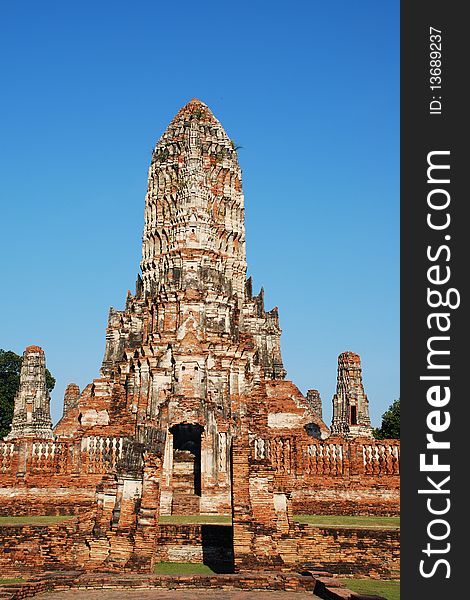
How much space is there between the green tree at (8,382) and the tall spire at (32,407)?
19.5m

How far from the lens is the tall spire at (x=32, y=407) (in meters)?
28.7

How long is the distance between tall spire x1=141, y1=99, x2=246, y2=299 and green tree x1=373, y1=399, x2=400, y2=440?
17.3 m

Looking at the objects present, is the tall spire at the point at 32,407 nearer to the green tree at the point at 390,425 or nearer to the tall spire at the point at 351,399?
the tall spire at the point at 351,399

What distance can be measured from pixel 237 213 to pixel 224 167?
2.15 metres

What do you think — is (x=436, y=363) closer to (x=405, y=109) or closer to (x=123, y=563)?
(x=405, y=109)

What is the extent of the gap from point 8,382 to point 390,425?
81.2ft

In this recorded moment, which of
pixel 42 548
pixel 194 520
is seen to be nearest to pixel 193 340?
pixel 194 520

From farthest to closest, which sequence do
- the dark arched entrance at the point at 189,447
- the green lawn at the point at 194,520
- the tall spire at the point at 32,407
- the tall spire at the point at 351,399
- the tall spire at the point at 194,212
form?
the tall spire at the point at 194,212
the tall spire at the point at 351,399
the tall spire at the point at 32,407
the dark arched entrance at the point at 189,447
the green lawn at the point at 194,520

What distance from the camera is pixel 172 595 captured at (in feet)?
39.1

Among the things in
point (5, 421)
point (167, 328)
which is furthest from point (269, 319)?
point (5, 421)

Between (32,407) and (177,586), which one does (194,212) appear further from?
(177,586)

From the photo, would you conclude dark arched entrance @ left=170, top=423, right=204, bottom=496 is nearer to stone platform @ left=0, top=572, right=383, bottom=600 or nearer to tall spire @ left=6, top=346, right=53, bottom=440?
tall spire @ left=6, top=346, right=53, bottom=440

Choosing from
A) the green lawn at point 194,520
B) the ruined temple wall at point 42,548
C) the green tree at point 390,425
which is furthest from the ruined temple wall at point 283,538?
the green tree at point 390,425

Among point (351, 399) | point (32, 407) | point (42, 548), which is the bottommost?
point (42, 548)
